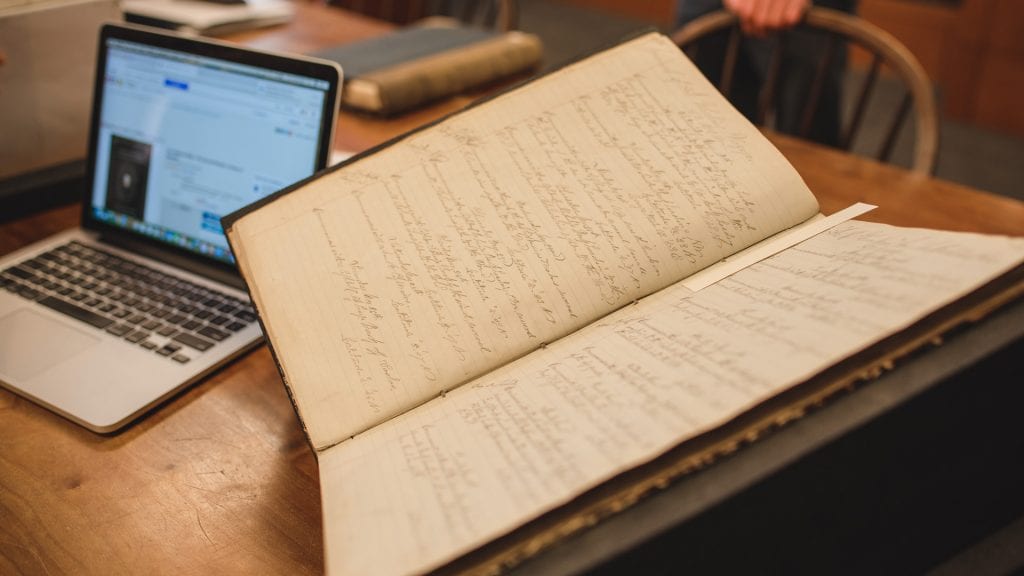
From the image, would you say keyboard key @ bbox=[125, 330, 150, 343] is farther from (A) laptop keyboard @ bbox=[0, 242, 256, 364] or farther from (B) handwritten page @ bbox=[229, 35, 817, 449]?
(B) handwritten page @ bbox=[229, 35, 817, 449]

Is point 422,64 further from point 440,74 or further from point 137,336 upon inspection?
point 137,336

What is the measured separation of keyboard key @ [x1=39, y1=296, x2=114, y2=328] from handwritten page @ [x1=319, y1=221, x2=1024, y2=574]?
388mm

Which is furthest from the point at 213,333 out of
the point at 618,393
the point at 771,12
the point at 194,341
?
the point at 771,12

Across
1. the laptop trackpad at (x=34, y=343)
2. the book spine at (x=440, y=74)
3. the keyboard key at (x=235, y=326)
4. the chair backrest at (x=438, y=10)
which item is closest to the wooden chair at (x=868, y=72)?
the book spine at (x=440, y=74)

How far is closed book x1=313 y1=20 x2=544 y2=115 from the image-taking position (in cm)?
121

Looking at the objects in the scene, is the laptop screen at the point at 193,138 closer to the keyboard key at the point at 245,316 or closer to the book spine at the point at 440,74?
the keyboard key at the point at 245,316

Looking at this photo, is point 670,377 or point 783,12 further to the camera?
point 783,12

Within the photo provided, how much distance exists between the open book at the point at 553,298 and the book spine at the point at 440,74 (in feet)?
1.89

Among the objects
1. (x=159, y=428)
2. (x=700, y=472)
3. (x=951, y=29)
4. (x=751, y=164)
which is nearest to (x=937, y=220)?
(x=751, y=164)

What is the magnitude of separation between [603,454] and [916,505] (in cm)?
20

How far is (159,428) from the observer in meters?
0.68

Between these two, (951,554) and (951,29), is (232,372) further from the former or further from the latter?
(951,29)

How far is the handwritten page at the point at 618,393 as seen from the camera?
416 mm

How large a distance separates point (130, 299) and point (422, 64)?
1.91 ft
